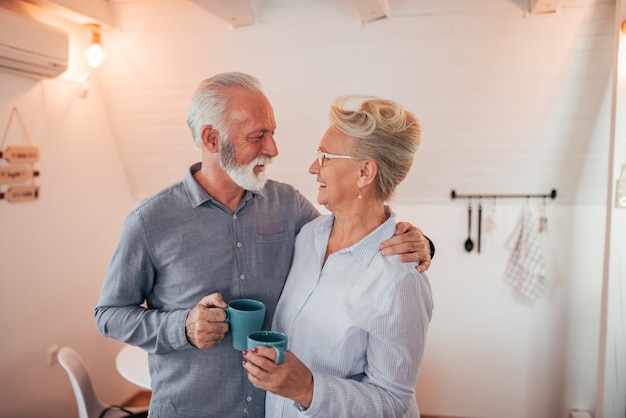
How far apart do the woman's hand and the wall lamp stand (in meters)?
2.17

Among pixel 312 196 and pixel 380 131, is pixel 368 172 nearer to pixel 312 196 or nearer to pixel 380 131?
pixel 380 131

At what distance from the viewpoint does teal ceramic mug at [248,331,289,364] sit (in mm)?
1176

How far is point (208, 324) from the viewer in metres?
1.34

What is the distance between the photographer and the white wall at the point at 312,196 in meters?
2.76

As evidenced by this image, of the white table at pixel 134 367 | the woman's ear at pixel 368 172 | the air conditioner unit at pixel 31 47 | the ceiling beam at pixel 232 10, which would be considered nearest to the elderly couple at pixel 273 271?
the woman's ear at pixel 368 172

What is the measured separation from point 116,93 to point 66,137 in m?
0.42

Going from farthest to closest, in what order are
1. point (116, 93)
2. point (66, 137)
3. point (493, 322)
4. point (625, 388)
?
point (493, 322) → point (116, 93) → point (66, 137) → point (625, 388)

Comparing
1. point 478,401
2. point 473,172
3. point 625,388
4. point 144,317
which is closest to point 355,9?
point 473,172

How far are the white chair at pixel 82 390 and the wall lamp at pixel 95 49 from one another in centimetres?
146

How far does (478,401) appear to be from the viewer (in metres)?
3.49

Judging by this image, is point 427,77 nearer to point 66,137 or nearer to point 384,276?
point 384,276

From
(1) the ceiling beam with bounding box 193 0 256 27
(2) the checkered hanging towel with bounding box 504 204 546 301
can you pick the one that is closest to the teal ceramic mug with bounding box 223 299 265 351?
(1) the ceiling beam with bounding box 193 0 256 27

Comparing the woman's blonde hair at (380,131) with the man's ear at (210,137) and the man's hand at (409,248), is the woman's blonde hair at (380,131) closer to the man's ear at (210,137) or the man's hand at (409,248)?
the man's hand at (409,248)

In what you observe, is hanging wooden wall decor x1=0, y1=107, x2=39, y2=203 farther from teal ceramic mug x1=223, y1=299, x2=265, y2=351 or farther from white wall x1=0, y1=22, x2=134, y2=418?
teal ceramic mug x1=223, y1=299, x2=265, y2=351
